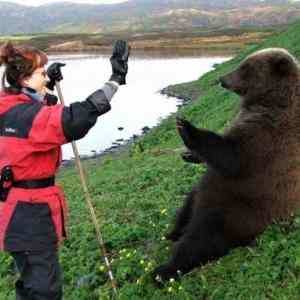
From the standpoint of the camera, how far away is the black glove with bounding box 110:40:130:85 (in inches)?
229

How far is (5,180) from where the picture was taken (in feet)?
18.7

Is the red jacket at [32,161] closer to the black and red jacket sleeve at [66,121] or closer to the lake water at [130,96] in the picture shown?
the black and red jacket sleeve at [66,121]

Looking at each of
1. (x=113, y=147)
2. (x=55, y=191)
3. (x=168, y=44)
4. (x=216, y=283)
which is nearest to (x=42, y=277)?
(x=55, y=191)

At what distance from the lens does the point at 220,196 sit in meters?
6.53

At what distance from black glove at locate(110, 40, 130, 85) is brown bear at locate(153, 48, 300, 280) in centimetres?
82

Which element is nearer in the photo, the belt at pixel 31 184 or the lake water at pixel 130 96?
the belt at pixel 31 184

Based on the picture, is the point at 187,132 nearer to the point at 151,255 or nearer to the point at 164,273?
the point at 164,273

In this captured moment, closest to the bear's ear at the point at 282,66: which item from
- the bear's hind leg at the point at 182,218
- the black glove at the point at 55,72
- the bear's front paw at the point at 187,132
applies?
the bear's front paw at the point at 187,132

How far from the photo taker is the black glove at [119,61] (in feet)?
19.1

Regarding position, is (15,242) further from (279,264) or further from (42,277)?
(279,264)

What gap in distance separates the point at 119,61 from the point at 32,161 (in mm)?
1290

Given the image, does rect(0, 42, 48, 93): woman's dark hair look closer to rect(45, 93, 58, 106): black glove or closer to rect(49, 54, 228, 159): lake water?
rect(45, 93, 58, 106): black glove

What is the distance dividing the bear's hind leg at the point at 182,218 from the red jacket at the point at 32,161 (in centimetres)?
189

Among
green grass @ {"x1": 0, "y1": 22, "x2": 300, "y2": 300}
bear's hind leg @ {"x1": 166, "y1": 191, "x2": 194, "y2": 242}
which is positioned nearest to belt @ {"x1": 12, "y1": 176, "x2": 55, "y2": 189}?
green grass @ {"x1": 0, "y1": 22, "x2": 300, "y2": 300}
